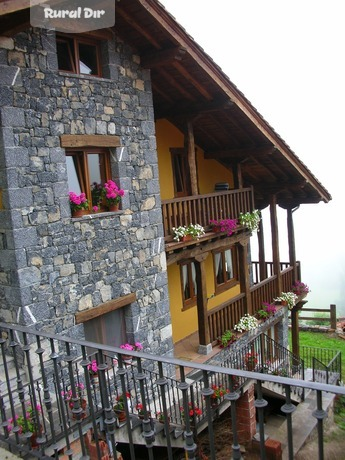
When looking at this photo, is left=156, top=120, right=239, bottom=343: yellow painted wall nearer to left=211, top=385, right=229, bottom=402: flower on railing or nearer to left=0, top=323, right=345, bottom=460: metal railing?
left=0, top=323, right=345, bottom=460: metal railing

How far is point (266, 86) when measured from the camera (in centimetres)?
4819

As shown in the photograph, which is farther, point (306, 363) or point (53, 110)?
point (306, 363)

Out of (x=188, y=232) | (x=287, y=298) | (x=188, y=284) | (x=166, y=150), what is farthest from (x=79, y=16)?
(x=287, y=298)

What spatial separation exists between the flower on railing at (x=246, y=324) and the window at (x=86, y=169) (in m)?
5.74

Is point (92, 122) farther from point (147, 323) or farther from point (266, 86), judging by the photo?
point (266, 86)

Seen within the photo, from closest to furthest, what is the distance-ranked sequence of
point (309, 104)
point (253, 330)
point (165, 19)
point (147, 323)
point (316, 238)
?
1. point (165, 19)
2. point (147, 323)
3. point (253, 330)
4. point (316, 238)
5. point (309, 104)

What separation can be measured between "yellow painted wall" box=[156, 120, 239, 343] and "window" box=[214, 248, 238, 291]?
12.8 inches

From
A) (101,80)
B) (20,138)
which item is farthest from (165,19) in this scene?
(20,138)

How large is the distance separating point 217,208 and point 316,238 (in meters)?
33.2

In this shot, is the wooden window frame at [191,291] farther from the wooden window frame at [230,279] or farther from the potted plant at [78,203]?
the potted plant at [78,203]

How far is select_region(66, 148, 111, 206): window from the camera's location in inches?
305

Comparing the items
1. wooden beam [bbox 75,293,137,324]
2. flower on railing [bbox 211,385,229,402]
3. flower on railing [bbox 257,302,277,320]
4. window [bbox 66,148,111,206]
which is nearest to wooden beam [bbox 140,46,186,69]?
window [bbox 66,148,111,206]

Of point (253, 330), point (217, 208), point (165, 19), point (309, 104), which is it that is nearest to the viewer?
point (165, 19)

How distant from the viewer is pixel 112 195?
26.0 ft
